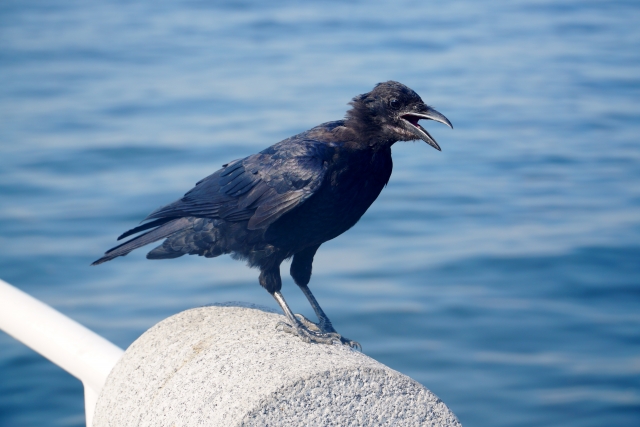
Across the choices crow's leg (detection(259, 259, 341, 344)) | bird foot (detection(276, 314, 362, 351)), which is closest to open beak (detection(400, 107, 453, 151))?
crow's leg (detection(259, 259, 341, 344))

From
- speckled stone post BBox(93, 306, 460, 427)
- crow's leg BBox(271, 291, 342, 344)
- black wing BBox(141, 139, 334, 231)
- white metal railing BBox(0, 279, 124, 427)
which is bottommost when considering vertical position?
white metal railing BBox(0, 279, 124, 427)

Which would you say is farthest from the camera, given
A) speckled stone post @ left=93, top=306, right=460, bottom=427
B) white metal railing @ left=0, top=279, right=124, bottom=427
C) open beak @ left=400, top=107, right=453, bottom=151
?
open beak @ left=400, top=107, right=453, bottom=151

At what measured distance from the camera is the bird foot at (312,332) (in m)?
3.74

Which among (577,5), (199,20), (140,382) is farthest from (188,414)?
(577,5)

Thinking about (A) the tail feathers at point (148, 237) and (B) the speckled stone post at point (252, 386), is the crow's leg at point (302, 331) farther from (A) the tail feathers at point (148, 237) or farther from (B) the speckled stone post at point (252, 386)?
(A) the tail feathers at point (148, 237)

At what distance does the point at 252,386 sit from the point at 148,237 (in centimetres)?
190

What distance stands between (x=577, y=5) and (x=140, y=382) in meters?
28.1

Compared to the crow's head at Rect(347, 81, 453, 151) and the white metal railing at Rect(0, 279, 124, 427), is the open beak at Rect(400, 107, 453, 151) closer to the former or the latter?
the crow's head at Rect(347, 81, 453, 151)

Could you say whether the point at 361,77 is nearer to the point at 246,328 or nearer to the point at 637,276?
the point at 637,276

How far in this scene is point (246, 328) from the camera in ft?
11.9

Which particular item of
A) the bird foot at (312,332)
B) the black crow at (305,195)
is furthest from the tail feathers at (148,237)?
the bird foot at (312,332)

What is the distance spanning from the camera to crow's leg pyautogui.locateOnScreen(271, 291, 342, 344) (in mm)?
3743

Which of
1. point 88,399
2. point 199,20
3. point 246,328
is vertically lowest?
point 88,399

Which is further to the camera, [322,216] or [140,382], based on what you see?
[322,216]
